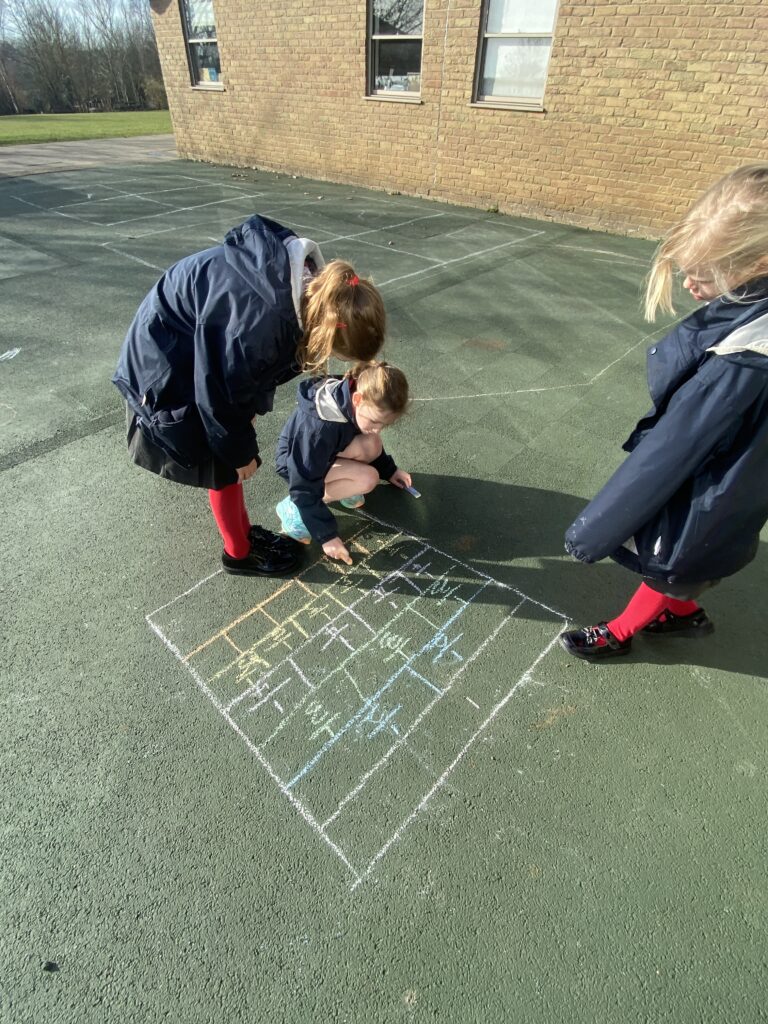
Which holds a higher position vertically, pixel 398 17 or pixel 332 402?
pixel 398 17

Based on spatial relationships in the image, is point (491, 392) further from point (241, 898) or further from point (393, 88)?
point (393, 88)

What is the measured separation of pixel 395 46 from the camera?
841 cm

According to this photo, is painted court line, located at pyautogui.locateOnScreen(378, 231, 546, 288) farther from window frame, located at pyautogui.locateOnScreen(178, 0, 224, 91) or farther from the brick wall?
window frame, located at pyautogui.locateOnScreen(178, 0, 224, 91)

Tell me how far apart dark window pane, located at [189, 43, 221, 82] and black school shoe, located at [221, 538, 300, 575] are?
42.3 ft

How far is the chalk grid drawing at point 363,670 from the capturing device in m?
1.70

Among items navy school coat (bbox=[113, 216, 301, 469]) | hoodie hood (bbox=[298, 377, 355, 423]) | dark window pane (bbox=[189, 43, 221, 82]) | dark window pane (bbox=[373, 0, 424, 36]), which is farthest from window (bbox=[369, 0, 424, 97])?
navy school coat (bbox=[113, 216, 301, 469])

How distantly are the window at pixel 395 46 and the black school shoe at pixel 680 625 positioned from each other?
9268 millimetres

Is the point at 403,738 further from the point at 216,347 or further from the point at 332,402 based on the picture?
the point at 216,347

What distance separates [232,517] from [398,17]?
373 inches

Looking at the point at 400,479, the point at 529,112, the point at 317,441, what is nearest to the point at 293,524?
the point at 317,441

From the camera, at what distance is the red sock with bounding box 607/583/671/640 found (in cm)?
196

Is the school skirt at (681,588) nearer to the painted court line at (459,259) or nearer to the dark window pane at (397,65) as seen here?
the painted court line at (459,259)

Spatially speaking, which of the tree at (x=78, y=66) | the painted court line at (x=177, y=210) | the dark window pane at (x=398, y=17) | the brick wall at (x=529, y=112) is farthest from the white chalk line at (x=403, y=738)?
the tree at (x=78, y=66)

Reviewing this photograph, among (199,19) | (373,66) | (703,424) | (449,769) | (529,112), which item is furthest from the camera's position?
(199,19)
